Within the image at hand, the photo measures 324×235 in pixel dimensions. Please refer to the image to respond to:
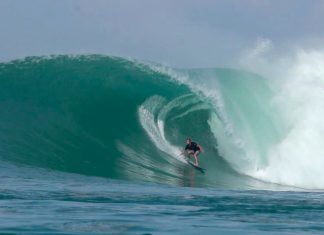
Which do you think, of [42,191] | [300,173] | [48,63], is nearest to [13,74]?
[48,63]

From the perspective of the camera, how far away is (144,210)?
33.7ft

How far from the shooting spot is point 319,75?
26469 millimetres

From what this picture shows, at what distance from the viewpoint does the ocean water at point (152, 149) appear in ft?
32.1

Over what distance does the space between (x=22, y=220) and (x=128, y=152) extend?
1060 centimetres

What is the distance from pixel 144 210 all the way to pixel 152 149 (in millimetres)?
10169

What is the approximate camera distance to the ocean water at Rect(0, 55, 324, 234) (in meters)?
9.80

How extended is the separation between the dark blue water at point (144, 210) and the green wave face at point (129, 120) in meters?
3.66

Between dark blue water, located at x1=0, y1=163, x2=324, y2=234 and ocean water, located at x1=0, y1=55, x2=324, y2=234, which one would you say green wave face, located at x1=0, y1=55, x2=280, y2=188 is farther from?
dark blue water, located at x1=0, y1=163, x2=324, y2=234

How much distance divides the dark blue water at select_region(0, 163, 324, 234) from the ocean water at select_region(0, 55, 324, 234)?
2 centimetres

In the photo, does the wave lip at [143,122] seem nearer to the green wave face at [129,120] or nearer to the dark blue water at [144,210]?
the green wave face at [129,120]

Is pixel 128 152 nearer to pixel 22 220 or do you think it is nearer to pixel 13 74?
pixel 13 74

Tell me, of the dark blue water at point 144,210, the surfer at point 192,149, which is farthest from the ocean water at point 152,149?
the surfer at point 192,149

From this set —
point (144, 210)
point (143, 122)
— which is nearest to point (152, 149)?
point (143, 122)

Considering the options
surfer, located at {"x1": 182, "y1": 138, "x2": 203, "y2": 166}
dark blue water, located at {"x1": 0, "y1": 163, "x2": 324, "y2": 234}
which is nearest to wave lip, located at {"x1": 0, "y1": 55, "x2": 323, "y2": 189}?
surfer, located at {"x1": 182, "y1": 138, "x2": 203, "y2": 166}
